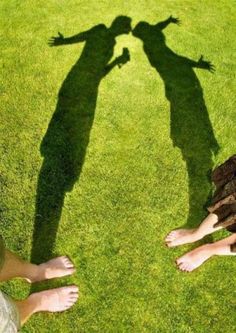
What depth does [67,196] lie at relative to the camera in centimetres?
506

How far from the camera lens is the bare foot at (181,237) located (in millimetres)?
4669

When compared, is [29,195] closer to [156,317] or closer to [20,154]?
[20,154]

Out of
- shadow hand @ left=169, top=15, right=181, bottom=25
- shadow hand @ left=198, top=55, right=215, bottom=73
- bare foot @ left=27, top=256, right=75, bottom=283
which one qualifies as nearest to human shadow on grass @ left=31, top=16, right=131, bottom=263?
bare foot @ left=27, top=256, right=75, bottom=283

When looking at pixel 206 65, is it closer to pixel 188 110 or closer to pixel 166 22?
pixel 188 110

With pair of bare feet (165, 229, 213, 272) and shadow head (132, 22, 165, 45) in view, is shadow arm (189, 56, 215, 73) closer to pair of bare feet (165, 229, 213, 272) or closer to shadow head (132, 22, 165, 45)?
shadow head (132, 22, 165, 45)

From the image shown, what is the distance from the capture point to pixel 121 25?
24.3 feet

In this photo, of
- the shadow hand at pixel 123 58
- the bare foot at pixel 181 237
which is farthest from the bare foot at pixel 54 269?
the shadow hand at pixel 123 58

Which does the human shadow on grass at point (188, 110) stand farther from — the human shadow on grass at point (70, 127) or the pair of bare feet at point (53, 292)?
the pair of bare feet at point (53, 292)

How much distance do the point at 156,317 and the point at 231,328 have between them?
752mm

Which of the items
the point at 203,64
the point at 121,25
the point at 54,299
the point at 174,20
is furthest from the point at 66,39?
the point at 54,299

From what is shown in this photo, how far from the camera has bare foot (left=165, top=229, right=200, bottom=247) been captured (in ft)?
15.3

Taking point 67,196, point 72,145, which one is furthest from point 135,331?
point 72,145

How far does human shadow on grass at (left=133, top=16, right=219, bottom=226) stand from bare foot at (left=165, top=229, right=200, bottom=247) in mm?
204

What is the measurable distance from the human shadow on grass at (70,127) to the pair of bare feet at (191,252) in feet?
4.52
